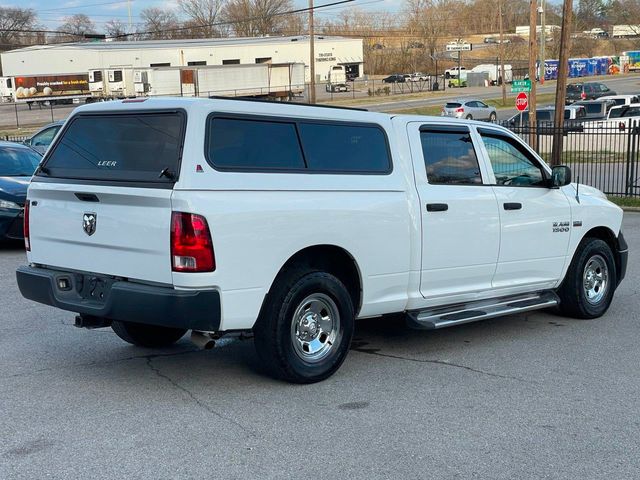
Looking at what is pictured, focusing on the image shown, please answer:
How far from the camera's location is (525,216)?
758 cm

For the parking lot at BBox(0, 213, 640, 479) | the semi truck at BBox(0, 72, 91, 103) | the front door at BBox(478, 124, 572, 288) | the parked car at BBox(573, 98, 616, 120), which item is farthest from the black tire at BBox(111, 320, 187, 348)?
the semi truck at BBox(0, 72, 91, 103)

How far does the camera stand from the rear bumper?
5.35m

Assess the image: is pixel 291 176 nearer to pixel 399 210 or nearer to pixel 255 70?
pixel 399 210

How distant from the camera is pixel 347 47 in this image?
99500 mm

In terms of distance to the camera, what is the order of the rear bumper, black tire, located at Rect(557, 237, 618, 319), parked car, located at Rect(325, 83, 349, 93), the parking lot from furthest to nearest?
parked car, located at Rect(325, 83, 349, 93) < black tire, located at Rect(557, 237, 618, 319) < the rear bumper < the parking lot

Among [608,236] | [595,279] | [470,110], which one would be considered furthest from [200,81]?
[595,279]

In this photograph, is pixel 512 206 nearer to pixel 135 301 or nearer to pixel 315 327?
pixel 315 327

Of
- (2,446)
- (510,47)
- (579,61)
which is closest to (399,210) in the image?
(2,446)

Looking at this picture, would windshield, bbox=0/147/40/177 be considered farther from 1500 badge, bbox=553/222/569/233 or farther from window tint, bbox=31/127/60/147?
1500 badge, bbox=553/222/569/233

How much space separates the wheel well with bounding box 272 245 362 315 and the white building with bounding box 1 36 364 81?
72938 mm

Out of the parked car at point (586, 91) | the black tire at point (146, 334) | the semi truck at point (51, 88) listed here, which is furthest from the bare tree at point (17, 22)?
the black tire at point (146, 334)

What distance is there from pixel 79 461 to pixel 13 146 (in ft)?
36.2

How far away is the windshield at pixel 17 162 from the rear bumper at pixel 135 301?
825 cm

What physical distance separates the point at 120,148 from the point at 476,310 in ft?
10.9
